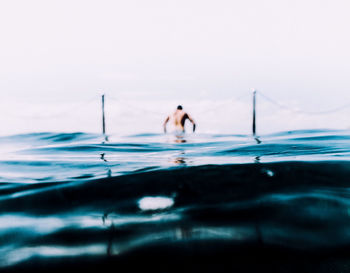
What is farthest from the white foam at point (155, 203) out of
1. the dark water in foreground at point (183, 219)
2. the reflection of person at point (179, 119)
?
the reflection of person at point (179, 119)

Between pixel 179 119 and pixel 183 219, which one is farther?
pixel 179 119

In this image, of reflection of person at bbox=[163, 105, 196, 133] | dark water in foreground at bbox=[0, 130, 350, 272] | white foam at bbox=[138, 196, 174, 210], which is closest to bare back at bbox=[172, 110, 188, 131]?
reflection of person at bbox=[163, 105, 196, 133]

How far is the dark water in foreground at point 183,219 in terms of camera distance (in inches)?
55.2

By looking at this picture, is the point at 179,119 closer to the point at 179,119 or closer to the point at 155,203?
the point at 179,119

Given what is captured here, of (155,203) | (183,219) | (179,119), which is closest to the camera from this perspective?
(183,219)

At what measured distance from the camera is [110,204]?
2012 millimetres

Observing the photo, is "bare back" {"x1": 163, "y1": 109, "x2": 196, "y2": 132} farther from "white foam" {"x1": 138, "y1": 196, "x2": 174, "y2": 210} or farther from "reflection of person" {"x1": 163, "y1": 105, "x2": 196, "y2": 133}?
"white foam" {"x1": 138, "y1": 196, "x2": 174, "y2": 210}

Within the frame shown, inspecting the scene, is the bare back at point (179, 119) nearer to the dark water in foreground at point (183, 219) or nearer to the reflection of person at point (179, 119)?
the reflection of person at point (179, 119)

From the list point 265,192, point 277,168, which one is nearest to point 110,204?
point 265,192

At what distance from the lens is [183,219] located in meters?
1.76

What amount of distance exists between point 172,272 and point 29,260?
2.04 feet

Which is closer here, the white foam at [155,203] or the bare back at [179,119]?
the white foam at [155,203]

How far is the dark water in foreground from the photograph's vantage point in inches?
55.2

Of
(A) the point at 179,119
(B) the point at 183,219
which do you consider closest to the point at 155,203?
(B) the point at 183,219
